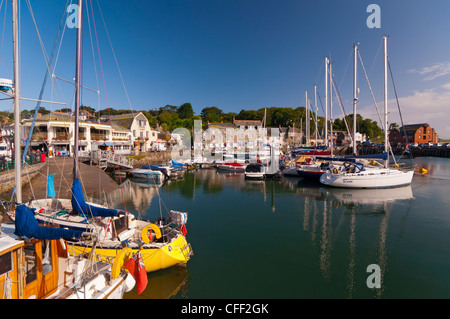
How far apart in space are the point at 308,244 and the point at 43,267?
553 inches

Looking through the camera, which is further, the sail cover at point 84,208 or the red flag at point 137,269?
the sail cover at point 84,208

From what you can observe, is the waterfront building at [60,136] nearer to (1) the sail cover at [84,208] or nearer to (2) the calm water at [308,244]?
(2) the calm water at [308,244]

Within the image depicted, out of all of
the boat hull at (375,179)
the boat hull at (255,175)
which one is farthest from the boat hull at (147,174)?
the boat hull at (375,179)

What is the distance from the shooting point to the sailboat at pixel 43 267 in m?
6.69

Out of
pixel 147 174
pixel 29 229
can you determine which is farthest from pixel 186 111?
pixel 29 229

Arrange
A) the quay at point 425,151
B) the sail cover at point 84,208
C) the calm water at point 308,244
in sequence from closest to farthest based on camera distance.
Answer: the calm water at point 308,244 → the sail cover at point 84,208 → the quay at point 425,151

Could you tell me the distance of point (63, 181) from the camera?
90.0 ft

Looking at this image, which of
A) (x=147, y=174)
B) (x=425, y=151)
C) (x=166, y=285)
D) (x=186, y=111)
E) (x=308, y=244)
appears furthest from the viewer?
(x=186, y=111)

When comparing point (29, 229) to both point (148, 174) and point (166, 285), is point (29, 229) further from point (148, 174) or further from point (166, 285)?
point (148, 174)

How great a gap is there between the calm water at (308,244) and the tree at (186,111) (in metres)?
106

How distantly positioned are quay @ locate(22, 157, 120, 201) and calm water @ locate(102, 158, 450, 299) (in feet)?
14.1

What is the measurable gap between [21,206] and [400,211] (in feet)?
92.3
